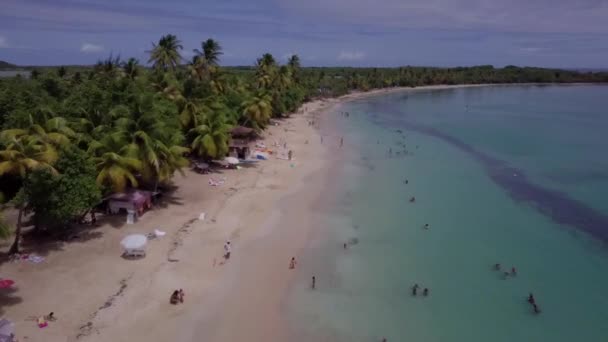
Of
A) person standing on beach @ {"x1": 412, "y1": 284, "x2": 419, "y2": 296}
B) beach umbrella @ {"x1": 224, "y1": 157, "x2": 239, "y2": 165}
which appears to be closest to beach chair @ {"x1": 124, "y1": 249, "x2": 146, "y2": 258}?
person standing on beach @ {"x1": 412, "y1": 284, "x2": 419, "y2": 296}

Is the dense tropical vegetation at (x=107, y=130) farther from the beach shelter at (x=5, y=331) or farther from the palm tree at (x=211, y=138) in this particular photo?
the beach shelter at (x=5, y=331)

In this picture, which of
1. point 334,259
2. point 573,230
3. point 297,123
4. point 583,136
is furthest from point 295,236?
point 583,136

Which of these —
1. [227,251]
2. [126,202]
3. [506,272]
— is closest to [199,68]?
[126,202]

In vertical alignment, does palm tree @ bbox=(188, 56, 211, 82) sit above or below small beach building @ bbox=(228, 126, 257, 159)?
above

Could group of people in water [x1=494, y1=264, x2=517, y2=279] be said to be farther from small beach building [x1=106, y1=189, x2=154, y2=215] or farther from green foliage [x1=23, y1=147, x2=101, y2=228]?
green foliage [x1=23, y1=147, x2=101, y2=228]

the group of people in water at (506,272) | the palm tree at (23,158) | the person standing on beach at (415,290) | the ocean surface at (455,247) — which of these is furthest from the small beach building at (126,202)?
the group of people in water at (506,272)
